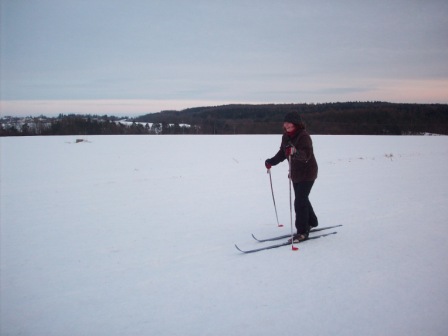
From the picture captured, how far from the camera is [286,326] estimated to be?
2611mm

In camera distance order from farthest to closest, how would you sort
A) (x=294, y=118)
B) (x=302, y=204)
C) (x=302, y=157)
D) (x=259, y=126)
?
(x=259, y=126) < (x=302, y=204) < (x=294, y=118) < (x=302, y=157)

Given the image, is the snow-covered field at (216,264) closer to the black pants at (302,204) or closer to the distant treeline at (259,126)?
the black pants at (302,204)

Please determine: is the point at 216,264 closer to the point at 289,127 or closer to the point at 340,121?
the point at 289,127

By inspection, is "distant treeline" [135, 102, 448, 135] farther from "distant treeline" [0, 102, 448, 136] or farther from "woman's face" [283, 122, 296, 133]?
"woman's face" [283, 122, 296, 133]

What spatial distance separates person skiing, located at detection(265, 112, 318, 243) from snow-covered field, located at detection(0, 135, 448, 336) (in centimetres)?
33

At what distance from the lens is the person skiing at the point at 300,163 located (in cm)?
408

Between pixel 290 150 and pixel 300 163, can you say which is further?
pixel 300 163

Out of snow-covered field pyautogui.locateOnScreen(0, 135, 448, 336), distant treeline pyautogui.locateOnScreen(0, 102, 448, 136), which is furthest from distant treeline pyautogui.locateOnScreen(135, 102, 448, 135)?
snow-covered field pyautogui.locateOnScreen(0, 135, 448, 336)

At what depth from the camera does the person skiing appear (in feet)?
13.4

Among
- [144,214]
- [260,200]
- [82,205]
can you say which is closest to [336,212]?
[260,200]

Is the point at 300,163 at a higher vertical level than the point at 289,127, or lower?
lower

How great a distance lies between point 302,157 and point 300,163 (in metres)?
0.23

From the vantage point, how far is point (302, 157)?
4.03 m

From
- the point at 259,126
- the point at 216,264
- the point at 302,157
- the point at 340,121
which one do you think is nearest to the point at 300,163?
the point at 302,157
